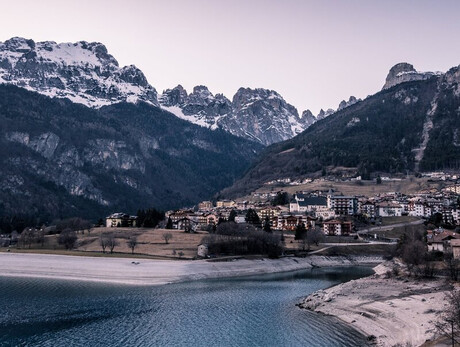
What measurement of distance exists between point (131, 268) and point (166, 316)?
116ft

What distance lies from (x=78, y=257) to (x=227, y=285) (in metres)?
38.6

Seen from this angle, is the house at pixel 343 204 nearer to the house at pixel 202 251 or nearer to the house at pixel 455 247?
the house at pixel 202 251

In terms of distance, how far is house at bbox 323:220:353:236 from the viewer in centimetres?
14375

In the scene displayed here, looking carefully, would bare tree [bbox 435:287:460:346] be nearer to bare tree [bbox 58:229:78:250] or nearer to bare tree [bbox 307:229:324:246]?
bare tree [bbox 307:229:324:246]

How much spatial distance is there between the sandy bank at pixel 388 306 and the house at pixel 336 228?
230 ft

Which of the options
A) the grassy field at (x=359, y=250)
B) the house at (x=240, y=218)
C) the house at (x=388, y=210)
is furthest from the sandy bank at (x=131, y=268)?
the house at (x=388, y=210)

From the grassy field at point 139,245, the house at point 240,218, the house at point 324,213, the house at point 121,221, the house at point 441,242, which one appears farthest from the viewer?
the house at point 324,213

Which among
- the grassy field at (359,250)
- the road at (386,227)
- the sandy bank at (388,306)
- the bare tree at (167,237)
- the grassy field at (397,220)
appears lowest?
the sandy bank at (388,306)

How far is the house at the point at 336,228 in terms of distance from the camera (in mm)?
143750

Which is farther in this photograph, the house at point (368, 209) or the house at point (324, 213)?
the house at point (368, 209)

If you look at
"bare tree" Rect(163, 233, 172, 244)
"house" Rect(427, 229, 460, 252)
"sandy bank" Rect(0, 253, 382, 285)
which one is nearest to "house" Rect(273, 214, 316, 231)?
"sandy bank" Rect(0, 253, 382, 285)

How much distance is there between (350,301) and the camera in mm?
61000

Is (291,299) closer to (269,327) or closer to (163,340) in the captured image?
(269,327)

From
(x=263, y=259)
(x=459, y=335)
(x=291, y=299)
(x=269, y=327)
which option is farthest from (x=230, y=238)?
(x=459, y=335)
